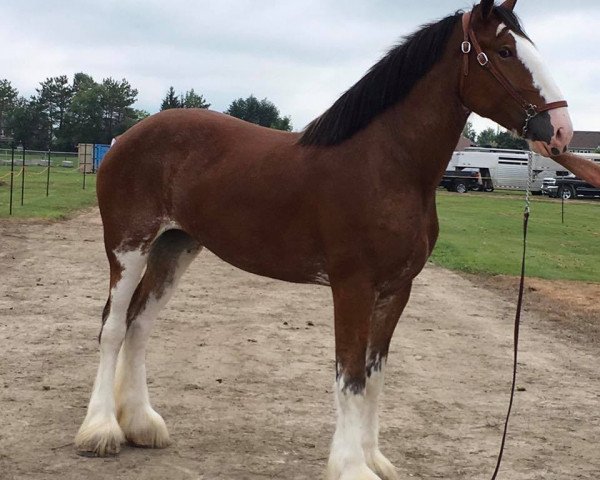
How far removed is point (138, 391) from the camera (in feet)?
15.7

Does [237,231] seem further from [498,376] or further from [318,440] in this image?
[498,376]

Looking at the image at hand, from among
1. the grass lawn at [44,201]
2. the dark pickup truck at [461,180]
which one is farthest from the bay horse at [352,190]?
the dark pickup truck at [461,180]

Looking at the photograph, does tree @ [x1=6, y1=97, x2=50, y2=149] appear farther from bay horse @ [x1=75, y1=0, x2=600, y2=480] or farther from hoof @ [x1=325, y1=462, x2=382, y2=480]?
hoof @ [x1=325, y1=462, x2=382, y2=480]

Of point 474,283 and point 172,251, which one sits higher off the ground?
point 172,251

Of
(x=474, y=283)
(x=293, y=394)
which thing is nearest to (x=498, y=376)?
(x=293, y=394)

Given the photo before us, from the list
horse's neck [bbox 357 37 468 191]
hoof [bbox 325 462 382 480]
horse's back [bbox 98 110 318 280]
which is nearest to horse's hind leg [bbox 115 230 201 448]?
horse's back [bbox 98 110 318 280]

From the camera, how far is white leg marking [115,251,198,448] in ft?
15.4

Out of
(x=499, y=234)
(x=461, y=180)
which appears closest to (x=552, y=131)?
(x=499, y=234)

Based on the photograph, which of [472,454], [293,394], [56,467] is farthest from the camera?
[293,394]

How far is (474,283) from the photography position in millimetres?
12672

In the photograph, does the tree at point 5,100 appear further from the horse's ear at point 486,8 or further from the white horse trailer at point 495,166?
the horse's ear at point 486,8

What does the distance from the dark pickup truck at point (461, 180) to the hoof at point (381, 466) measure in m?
43.9

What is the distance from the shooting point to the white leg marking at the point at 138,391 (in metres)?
4.71

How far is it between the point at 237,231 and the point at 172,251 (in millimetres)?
818
